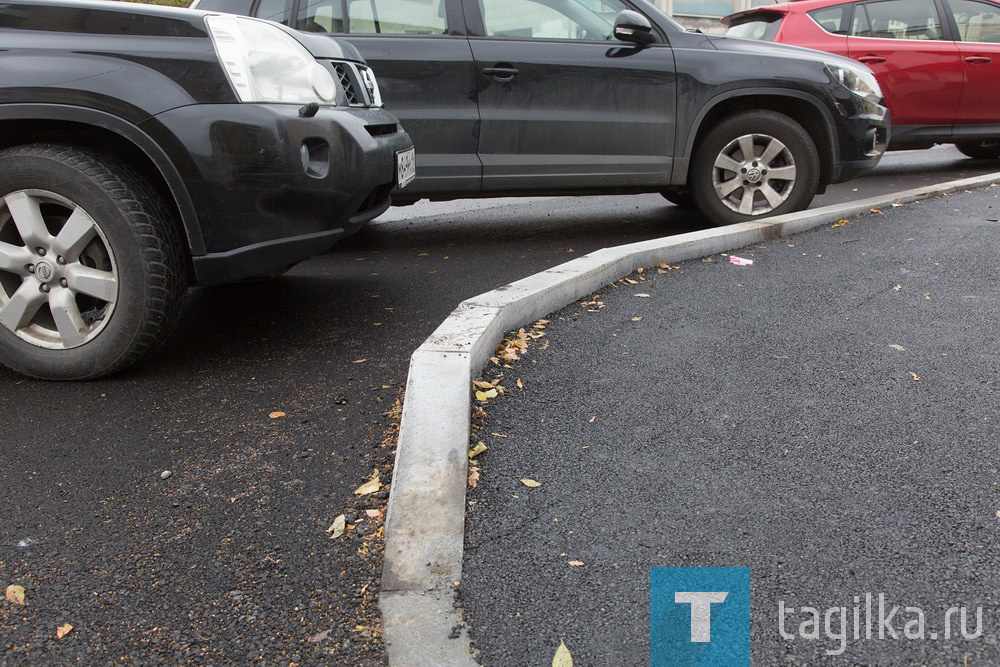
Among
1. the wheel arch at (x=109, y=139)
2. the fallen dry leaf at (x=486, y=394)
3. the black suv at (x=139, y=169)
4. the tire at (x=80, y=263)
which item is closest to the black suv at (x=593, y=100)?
the black suv at (x=139, y=169)

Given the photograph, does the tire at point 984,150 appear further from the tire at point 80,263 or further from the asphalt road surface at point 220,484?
the tire at point 80,263

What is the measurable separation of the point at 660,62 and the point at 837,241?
64.4 inches

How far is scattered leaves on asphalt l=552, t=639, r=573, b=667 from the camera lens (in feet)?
5.86

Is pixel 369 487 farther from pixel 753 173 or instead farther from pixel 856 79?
pixel 856 79

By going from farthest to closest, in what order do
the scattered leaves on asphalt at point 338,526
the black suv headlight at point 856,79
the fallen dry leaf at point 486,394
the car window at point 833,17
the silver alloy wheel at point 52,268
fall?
the car window at point 833,17
the black suv headlight at point 856,79
the silver alloy wheel at point 52,268
the fallen dry leaf at point 486,394
the scattered leaves on asphalt at point 338,526

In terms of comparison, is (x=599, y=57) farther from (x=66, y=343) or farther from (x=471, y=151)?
(x=66, y=343)

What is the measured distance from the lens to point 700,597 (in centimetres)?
198

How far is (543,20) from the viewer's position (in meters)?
→ 5.72

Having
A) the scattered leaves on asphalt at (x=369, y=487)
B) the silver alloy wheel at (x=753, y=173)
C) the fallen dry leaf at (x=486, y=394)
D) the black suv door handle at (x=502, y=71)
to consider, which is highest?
the black suv door handle at (x=502, y=71)

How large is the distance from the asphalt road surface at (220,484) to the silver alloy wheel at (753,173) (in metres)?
2.06

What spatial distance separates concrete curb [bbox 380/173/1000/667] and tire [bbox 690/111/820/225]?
1.84 metres

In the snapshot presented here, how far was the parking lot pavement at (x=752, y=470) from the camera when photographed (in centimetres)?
192

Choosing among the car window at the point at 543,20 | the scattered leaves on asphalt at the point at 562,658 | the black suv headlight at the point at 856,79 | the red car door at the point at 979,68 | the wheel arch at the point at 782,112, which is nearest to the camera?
the scattered leaves on asphalt at the point at 562,658

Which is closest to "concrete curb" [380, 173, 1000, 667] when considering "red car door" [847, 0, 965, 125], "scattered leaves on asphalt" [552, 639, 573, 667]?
"scattered leaves on asphalt" [552, 639, 573, 667]
